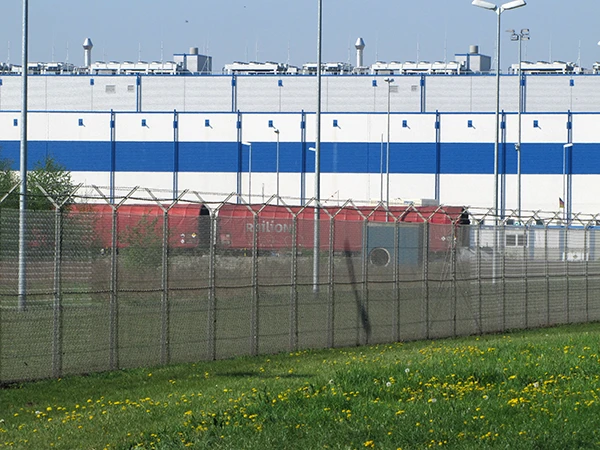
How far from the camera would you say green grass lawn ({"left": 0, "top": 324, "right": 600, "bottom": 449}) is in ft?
30.1

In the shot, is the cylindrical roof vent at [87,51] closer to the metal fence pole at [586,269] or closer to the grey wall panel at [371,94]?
the grey wall panel at [371,94]

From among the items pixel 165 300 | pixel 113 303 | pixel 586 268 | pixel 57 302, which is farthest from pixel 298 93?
pixel 57 302

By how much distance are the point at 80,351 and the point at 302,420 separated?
6.22 meters

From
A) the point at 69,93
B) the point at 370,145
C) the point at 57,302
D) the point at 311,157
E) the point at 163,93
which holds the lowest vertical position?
the point at 57,302

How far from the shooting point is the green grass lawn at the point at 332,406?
30.1 feet

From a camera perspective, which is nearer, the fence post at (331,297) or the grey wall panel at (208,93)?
the fence post at (331,297)

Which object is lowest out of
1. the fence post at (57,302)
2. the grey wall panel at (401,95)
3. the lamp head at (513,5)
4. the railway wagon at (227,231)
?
the fence post at (57,302)

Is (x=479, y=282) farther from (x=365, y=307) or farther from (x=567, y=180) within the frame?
(x=567, y=180)

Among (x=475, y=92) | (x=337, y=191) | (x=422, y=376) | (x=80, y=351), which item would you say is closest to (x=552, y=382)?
(x=422, y=376)

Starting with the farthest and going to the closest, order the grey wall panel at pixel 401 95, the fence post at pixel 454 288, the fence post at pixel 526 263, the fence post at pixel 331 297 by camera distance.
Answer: the grey wall panel at pixel 401 95
the fence post at pixel 526 263
the fence post at pixel 454 288
the fence post at pixel 331 297

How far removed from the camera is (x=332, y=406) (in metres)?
10.9

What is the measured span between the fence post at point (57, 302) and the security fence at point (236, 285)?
0.6 inches

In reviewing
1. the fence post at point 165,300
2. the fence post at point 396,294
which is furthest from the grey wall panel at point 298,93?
the fence post at point 165,300

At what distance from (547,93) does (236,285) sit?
221ft
